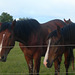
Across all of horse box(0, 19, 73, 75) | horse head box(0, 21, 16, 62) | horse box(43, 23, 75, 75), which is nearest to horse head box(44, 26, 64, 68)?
horse box(43, 23, 75, 75)

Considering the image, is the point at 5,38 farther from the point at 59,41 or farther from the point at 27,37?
the point at 59,41

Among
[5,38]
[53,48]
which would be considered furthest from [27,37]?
[53,48]

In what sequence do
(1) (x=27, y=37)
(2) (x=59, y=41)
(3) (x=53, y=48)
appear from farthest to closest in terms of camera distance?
(1) (x=27, y=37), (2) (x=59, y=41), (3) (x=53, y=48)

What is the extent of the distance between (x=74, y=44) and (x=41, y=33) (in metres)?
1.05

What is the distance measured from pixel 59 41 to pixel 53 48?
25cm

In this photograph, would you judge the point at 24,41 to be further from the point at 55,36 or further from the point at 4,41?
the point at 55,36

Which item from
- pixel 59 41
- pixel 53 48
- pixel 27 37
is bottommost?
pixel 53 48

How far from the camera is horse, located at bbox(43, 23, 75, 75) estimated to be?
3543 millimetres

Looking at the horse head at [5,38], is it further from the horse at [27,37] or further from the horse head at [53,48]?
the horse head at [53,48]

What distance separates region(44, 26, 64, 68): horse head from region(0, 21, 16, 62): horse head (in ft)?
3.20

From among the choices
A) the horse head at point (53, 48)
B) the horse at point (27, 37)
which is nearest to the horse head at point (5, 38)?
the horse at point (27, 37)

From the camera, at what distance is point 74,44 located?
3959mm

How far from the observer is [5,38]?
3.67 meters

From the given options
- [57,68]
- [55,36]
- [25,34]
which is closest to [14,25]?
[25,34]
